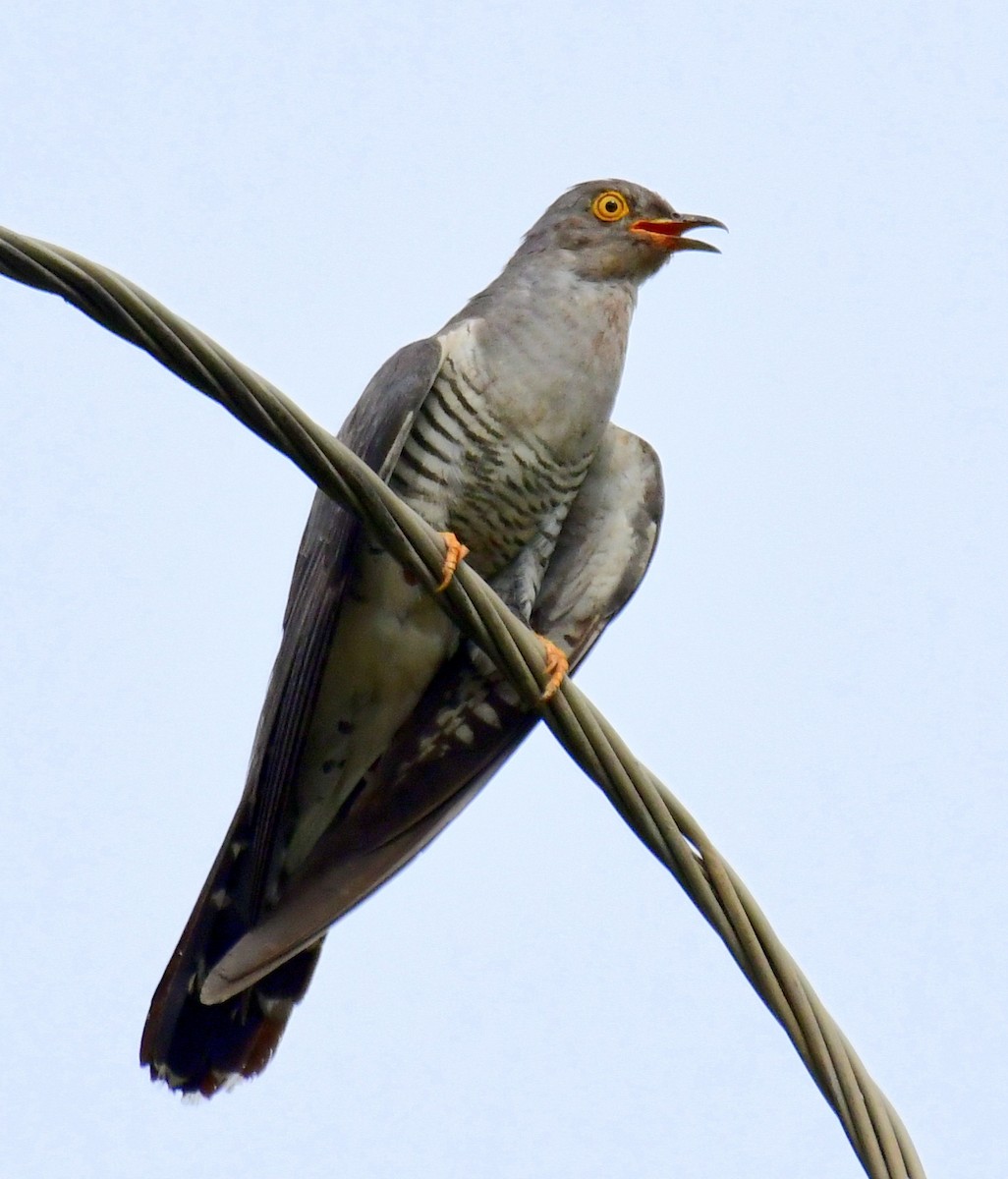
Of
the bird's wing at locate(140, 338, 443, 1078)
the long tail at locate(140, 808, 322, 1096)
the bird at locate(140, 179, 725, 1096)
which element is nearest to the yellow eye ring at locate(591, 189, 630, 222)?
the bird at locate(140, 179, 725, 1096)

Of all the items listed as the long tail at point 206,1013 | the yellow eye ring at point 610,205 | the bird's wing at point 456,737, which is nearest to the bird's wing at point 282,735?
the long tail at point 206,1013

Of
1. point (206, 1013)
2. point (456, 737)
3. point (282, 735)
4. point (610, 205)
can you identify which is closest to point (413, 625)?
point (456, 737)

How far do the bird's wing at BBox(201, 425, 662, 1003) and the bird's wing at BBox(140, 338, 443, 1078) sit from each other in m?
0.11

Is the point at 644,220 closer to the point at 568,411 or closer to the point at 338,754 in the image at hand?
the point at 568,411

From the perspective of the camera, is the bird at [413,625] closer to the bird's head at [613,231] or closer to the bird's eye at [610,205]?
the bird's head at [613,231]

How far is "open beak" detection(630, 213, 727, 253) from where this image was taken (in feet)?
15.6

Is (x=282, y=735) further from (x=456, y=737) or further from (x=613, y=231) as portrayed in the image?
(x=613, y=231)

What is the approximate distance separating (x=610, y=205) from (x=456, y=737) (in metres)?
1.62

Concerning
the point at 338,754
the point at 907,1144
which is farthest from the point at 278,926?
the point at 907,1144

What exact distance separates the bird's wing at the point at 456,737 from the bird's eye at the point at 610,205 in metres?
0.68

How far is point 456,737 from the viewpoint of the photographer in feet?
14.2

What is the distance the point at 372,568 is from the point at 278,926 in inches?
34.7

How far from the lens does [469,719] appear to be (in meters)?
4.35

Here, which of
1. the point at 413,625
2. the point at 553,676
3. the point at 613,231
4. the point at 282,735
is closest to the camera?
the point at 553,676
